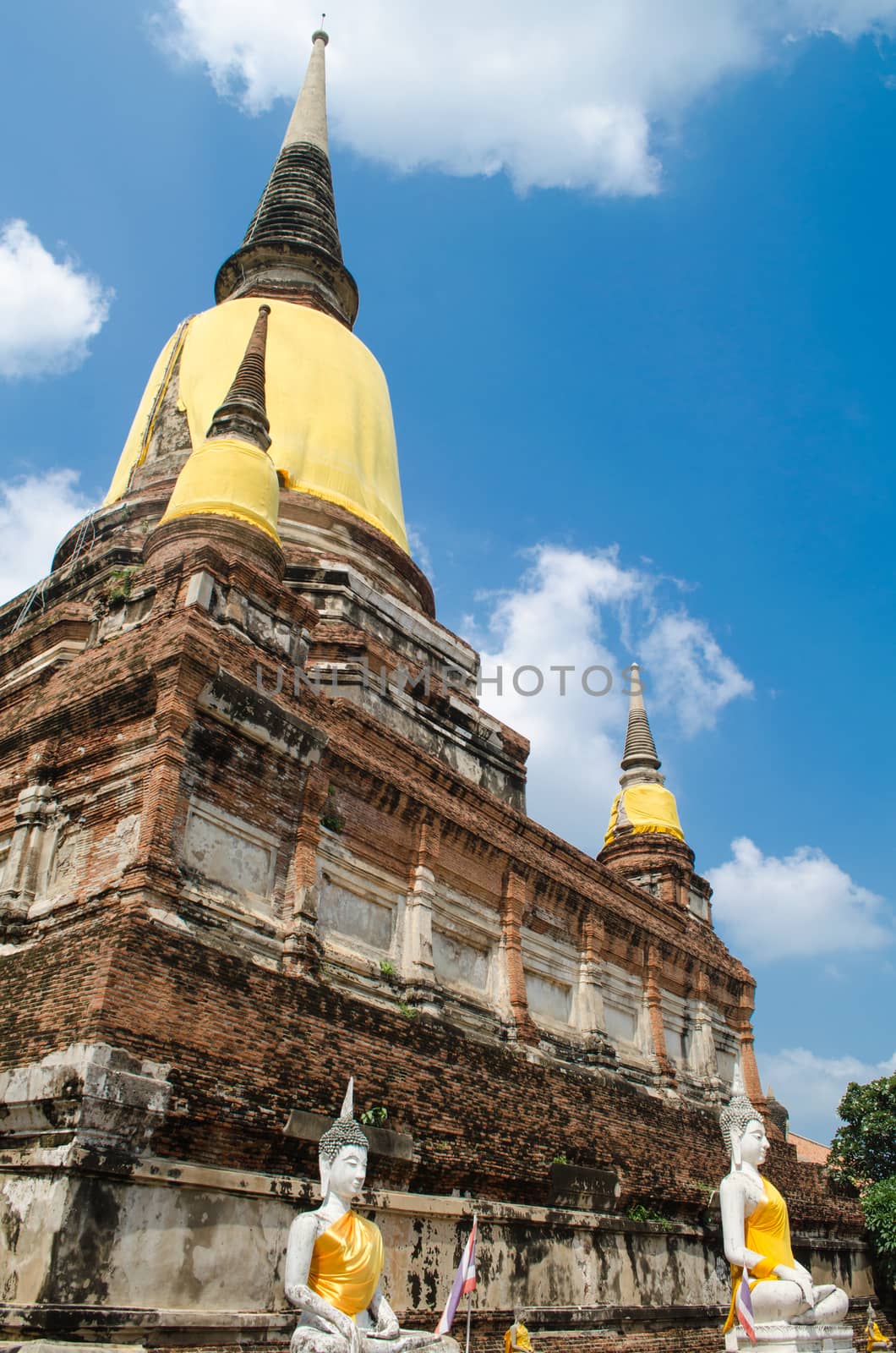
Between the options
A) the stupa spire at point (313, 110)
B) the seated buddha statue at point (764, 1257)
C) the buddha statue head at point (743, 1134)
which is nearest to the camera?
the seated buddha statue at point (764, 1257)

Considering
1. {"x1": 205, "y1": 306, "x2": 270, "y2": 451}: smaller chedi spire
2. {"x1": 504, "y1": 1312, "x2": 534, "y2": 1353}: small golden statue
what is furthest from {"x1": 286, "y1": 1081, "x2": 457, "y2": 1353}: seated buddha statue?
{"x1": 205, "y1": 306, "x2": 270, "y2": 451}: smaller chedi spire

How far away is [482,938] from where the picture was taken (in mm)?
12781

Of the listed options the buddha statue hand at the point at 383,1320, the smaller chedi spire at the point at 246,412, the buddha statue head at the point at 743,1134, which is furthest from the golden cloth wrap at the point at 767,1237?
the smaller chedi spire at the point at 246,412

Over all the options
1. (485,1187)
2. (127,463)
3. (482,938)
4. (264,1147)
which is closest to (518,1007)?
(482,938)

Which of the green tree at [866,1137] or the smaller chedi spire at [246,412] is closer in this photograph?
the smaller chedi spire at [246,412]

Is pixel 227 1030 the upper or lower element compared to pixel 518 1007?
lower

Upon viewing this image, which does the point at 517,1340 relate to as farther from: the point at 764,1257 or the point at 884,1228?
the point at 884,1228

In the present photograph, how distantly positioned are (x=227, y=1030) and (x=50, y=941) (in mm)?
1504

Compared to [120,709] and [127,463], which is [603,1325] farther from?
[127,463]

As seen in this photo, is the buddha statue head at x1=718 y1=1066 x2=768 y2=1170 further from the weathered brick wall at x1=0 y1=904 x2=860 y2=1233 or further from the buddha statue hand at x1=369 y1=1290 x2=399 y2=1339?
the buddha statue hand at x1=369 y1=1290 x2=399 y2=1339

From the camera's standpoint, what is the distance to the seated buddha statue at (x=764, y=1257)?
7.57 m

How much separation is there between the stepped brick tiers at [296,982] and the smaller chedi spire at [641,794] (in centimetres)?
673

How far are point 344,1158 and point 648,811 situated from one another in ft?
64.2

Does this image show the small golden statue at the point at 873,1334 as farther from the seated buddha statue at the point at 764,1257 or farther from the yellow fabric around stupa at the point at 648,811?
the yellow fabric around stupa at the point at 648,811
